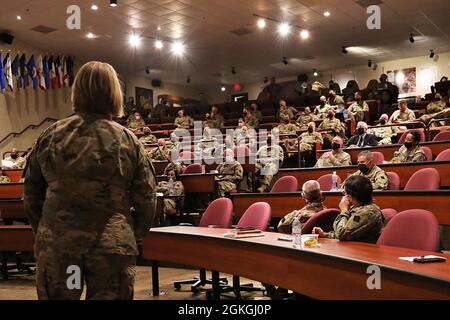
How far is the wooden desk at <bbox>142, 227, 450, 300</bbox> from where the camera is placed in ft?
7.12

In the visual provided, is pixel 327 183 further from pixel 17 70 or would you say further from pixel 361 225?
pixel 17 70

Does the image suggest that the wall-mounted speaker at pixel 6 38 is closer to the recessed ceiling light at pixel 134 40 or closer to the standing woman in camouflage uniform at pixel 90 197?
the recessed ceiling light at pixel 134 40

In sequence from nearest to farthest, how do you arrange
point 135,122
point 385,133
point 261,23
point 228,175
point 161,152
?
1. point 228,175
2. point 385,133
3. point 161,152
4. point 261,23
5. point 135,122

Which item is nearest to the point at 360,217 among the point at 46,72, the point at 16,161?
the point at 16,161

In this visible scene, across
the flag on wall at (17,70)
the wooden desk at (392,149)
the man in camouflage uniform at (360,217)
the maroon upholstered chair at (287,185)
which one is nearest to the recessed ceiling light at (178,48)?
the flag on wall at (17,70)

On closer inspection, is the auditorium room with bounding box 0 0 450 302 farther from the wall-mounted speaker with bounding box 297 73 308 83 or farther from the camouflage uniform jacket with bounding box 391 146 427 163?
the wall-mounted speaker with bounding box 297 73 308 83

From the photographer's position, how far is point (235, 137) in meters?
10.6

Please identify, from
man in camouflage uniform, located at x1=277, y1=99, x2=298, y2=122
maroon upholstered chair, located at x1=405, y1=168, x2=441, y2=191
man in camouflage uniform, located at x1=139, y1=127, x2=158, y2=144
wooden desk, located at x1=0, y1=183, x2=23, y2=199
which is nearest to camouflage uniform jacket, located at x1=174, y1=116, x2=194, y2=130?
man in camouflage uniform, located at x1=139, y1=127, x2=158, y2=144

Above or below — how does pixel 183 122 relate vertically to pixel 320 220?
above

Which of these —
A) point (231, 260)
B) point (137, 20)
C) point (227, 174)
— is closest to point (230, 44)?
point (137, 20)

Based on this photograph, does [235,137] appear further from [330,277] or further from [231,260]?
[330,277]

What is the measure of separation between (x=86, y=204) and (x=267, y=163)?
6775 mm

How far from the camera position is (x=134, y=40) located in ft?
46.3

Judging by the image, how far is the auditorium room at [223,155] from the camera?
187 cm
